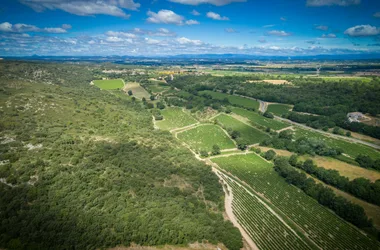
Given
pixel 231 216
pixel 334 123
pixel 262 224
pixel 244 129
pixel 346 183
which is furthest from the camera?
pixel 334 123

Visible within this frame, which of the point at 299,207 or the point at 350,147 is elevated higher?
the point at 350,147

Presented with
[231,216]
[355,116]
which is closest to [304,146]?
[231,216]

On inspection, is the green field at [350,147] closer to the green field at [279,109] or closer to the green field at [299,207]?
the green field at [299,207]

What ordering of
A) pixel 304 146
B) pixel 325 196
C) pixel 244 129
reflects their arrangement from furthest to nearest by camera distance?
pixel 244 129 → pixel 304 146 → pixel 325 196

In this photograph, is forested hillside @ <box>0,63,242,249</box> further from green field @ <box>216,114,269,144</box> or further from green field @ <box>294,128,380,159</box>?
green field @ <box>294,128,380,159</box>

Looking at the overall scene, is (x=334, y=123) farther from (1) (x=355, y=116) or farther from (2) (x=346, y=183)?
(2) (x=346, y=183)

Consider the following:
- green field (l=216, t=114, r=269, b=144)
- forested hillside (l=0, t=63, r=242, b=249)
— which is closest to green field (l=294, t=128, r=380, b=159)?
green field (l=216, t=114, r=269, b=144)

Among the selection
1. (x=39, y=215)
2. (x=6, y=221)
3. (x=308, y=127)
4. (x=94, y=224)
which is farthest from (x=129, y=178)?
(x=308, y=127)
